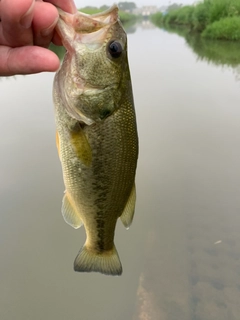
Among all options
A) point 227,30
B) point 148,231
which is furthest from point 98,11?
point 148,231

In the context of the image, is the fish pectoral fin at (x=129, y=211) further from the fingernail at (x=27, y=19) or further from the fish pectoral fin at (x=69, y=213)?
the fingernail at (x=27, y=19)

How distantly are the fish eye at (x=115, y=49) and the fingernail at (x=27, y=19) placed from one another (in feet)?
1.19

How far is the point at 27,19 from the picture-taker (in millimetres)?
Answer: 979

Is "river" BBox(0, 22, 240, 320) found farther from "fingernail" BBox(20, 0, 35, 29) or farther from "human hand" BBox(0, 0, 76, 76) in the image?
"fingernail" BBox(20, 0, 35, 29)

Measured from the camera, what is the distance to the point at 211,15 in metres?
20.7

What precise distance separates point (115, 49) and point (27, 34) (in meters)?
0.36

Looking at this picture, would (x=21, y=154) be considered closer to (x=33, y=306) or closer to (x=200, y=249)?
(x=33, y=306)

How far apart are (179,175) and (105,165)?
3103 millimetres

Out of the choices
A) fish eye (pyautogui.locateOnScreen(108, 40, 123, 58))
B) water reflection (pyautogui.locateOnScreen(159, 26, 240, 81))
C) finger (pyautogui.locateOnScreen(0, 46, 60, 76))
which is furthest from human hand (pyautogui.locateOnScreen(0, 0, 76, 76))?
water reflection (pyautogui.locateOnScreen(159, 26, 240, 81))

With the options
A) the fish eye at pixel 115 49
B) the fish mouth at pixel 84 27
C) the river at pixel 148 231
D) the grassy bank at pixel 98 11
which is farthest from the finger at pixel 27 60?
the grassy bank at pixel 98 11

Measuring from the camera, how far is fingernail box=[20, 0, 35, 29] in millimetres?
934

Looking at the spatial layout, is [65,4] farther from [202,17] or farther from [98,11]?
[98,11]

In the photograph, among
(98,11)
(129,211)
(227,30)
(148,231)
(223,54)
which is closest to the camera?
(129,211)

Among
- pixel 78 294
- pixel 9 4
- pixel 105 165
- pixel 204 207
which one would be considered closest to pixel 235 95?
pixel 204 207
